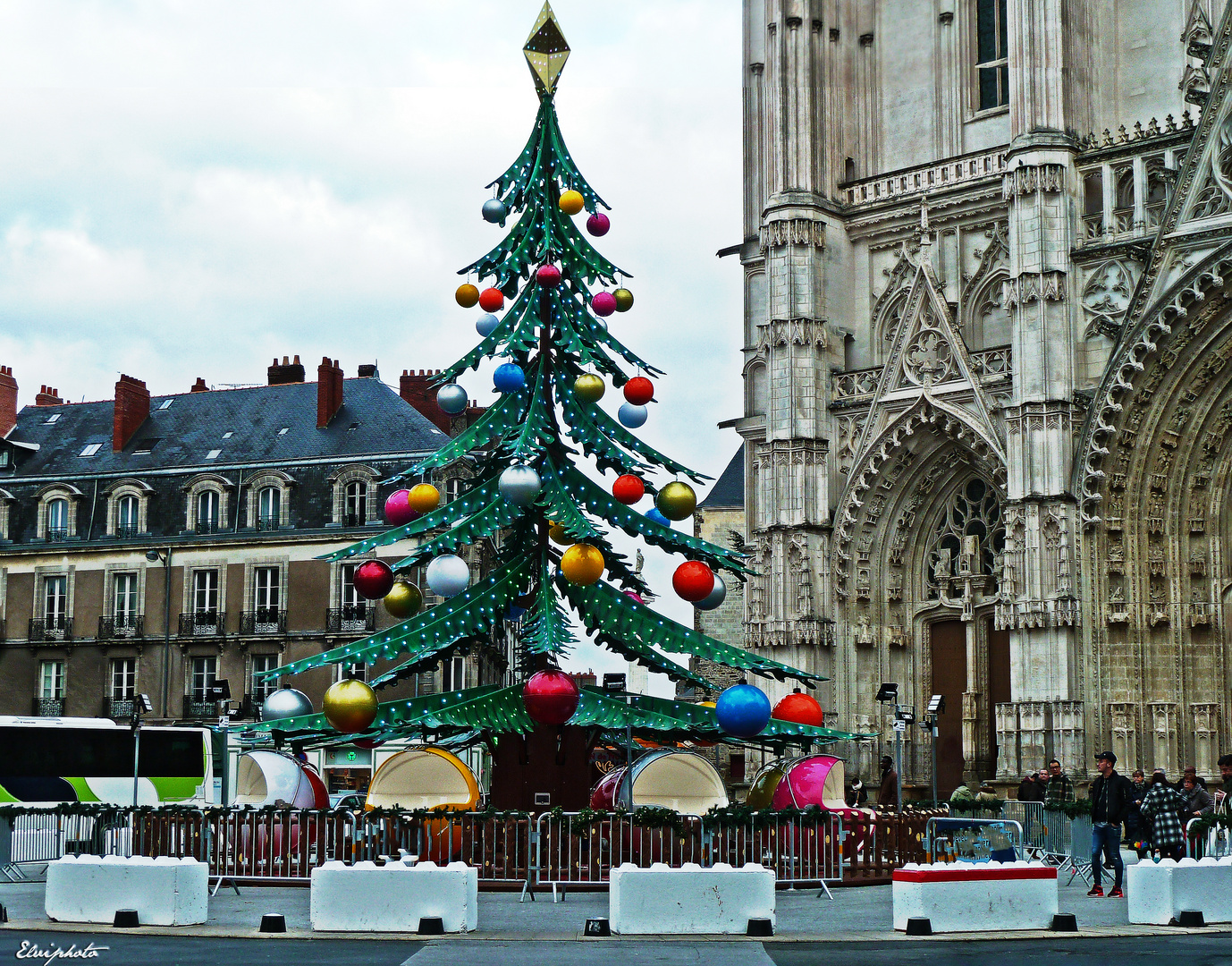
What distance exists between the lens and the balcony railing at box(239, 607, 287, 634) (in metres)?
46.3

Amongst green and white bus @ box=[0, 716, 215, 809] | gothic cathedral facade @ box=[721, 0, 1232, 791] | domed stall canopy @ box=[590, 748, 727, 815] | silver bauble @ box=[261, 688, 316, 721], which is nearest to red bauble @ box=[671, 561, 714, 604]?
domed stall canopy @ box=[590, 748, 727, 815]

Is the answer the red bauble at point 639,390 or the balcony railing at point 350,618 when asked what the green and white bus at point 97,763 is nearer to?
the balcony railing at point 350,618

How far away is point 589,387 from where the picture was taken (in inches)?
760

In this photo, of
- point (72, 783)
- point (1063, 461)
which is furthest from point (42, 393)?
point (1063, 461)

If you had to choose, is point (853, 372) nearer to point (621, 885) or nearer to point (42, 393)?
point (621, 885)

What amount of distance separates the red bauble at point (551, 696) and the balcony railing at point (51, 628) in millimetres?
33185

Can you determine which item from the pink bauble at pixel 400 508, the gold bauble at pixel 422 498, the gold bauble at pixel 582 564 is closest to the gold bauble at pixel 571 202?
the gold bauble at pixel 422 498

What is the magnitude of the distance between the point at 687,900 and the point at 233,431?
38440 millimetres

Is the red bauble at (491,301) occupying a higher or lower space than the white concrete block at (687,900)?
higher

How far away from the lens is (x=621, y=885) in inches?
557

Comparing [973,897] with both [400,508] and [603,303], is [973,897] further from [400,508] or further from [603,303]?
[603,303]

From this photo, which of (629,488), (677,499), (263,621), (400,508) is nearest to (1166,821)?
(677,499)

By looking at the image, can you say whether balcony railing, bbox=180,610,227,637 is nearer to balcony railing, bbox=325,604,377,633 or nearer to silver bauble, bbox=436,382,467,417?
balcony railing, bbox=325,604,377,633

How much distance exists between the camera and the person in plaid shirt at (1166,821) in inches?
655
